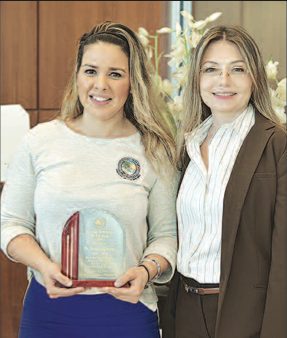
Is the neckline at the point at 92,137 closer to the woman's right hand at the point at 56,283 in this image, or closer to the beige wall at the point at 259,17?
the woman's right hand at the point at 56,283

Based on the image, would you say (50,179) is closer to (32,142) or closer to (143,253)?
(32,142)

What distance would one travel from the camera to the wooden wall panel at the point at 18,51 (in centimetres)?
366

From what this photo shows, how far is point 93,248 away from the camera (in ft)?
6.00

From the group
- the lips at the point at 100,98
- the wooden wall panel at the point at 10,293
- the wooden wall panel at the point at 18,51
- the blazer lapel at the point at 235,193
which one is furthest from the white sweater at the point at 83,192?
the wooden wall panel at the point at 18,51

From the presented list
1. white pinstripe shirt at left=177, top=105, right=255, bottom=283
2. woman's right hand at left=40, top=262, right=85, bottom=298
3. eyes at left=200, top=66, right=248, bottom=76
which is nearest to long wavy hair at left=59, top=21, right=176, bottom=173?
white pinstripe shirt at left=177, top=105, right=255, bottom=283

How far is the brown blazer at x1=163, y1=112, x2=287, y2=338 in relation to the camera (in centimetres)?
175

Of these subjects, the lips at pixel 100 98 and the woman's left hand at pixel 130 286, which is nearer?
the woman's left hand at pixel 130 286

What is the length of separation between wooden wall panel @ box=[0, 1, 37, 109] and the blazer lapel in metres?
2.14

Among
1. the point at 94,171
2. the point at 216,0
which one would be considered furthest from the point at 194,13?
the point at 94,171

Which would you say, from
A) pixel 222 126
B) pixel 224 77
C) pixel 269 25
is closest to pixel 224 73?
pixel 224 77

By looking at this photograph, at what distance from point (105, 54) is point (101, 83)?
0.10 metres

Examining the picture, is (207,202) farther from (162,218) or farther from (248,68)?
(248,68)

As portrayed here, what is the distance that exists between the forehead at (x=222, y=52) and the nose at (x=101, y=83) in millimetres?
315

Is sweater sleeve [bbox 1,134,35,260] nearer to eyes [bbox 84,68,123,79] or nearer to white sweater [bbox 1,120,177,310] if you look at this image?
white sweater [bbox 1,120,177,310]
